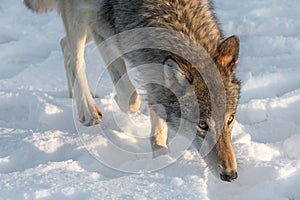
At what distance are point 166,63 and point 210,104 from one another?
0.41 meters

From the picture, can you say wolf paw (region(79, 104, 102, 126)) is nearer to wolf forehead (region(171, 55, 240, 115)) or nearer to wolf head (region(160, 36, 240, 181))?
wolf head (region(160, 36, 240, 181))

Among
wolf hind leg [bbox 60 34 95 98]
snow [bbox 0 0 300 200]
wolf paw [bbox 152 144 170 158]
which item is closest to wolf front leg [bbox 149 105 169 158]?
wolf paw [bbox 152 144 170 158]

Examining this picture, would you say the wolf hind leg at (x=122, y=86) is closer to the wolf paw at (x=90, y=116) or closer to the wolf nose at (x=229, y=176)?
the wolf paw at (x=90, y=116)

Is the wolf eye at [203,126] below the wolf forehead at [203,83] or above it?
below

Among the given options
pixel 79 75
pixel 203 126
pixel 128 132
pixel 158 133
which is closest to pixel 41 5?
pixel 79 75

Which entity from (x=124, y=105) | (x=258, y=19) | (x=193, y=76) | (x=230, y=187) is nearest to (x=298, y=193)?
(x=230, y=187)

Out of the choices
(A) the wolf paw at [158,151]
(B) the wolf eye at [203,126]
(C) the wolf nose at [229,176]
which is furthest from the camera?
(A) the wolf paw at [158,151]

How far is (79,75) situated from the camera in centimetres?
520

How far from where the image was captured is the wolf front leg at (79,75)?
16.4ft

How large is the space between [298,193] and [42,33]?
390cm

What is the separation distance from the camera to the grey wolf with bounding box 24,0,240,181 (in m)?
3.98

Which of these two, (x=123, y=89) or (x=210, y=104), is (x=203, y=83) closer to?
(x=210, y=104)

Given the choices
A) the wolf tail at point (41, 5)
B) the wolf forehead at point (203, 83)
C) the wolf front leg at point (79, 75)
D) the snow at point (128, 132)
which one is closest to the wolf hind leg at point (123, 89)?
the snow at point (128, 132)

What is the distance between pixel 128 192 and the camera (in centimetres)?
381
